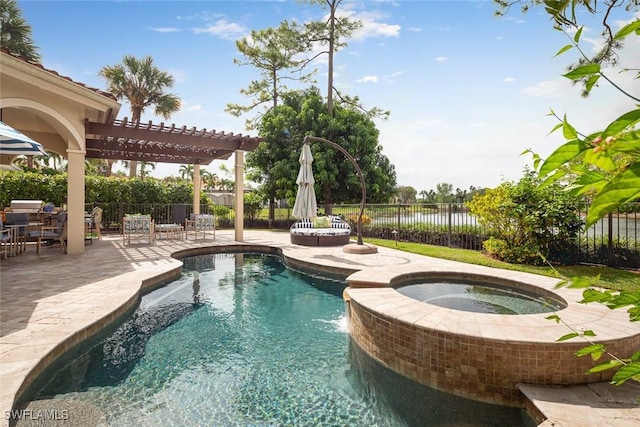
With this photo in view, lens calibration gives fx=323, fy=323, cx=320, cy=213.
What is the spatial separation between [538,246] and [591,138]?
823 cm

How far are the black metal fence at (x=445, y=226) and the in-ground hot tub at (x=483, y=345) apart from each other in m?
3.08

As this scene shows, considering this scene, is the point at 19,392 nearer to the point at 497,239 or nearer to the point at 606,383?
the point at 606,383

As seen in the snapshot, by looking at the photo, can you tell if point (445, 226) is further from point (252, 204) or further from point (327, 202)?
point (252, 204)

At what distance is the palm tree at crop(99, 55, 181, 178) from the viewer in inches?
816

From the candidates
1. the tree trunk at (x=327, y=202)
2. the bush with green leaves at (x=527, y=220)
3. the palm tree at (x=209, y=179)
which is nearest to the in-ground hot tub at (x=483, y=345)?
the bush with green leaves at (x=527, y=220)

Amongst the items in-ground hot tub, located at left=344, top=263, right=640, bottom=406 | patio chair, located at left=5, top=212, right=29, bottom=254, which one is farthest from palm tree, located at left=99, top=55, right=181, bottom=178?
in-ground hot tub, located at left=344, top=263, right=640, bottom=406

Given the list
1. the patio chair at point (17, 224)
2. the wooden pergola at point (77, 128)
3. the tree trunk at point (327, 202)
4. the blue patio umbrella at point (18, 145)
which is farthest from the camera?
the tree trunk at point (327, 202)

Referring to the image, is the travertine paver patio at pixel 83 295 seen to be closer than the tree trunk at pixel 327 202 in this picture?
Yes

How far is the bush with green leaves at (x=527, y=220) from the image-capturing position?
7.25 m

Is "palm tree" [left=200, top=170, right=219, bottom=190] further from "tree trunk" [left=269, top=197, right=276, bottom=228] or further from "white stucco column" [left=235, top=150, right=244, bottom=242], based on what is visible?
"white stucco column" [left=235, top=150, right=244, bottom=242]

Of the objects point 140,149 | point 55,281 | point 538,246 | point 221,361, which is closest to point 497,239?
point 538,246

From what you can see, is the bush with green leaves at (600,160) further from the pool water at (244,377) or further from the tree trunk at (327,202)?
the tree trunk at (327,202)

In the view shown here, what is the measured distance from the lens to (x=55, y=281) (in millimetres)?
5746

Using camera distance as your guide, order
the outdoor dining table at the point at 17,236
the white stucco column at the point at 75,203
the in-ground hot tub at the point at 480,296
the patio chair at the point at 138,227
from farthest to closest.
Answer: the patio chair at the point at 138,227, the white stucco column at the point at 75,203, the outdoor dining table at the point at 17,236, the in-ground hot tub at the point at 480,296
